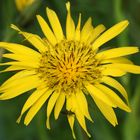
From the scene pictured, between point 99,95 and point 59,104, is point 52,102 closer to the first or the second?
point 59,104

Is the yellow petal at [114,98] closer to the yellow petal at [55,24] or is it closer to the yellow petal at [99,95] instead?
the yellow petal at [99,95]

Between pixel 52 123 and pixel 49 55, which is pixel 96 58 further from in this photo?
pixel 52 123

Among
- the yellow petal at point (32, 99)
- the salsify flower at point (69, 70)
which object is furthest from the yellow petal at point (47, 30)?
the yellow petal at point (32, 99)

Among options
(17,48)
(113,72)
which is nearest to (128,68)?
(113,72)

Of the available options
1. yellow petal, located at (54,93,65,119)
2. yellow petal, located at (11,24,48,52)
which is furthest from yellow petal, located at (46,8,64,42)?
yellow petal, located at (54,93,65,119)

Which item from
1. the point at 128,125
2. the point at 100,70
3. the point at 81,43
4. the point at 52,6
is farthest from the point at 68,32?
the point at 52,6

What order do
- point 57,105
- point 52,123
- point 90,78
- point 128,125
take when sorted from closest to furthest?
point 57,105, point 90,78, point 128,125, point 52,123
